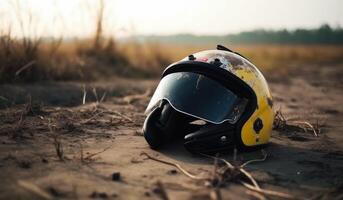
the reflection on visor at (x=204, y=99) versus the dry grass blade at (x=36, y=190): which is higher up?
the reflection on visor at (x=204, y=99)

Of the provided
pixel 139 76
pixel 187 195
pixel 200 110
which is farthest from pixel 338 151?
pixel 139 76

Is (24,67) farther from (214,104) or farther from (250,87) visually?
(250,87)

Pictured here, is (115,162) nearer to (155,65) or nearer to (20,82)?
(20,82)

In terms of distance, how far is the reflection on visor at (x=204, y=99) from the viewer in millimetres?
4363

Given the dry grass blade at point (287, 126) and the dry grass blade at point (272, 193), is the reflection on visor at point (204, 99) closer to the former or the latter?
the dry grass blade at point (272, 193)

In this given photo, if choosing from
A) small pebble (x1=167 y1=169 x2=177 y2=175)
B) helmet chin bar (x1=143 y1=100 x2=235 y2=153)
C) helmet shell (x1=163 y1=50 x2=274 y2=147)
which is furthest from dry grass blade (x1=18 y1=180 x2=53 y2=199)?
helmet shell (x1=163 y1=50 x2=274 y2=147)

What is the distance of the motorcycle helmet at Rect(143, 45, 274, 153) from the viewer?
4.37 m

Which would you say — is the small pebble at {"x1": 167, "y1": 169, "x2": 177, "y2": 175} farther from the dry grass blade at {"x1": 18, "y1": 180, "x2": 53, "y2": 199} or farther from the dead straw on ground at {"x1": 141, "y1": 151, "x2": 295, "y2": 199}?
the dry grass blade at {"x1": 18, "y1": 180, "x2": 53, "y2": 199}

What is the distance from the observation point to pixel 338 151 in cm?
486

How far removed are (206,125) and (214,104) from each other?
0.24m

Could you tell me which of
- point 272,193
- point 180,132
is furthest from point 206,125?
point 272,193

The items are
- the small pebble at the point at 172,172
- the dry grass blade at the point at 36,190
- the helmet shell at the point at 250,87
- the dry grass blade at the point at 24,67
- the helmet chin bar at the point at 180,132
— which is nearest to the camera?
the dry grass blade at the point at 36,190

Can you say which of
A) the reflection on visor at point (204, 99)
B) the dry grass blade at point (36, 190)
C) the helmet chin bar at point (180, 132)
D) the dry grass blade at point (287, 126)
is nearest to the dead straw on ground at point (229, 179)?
the helmet chin bar at point (180, 132)

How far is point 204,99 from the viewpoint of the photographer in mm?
4410
